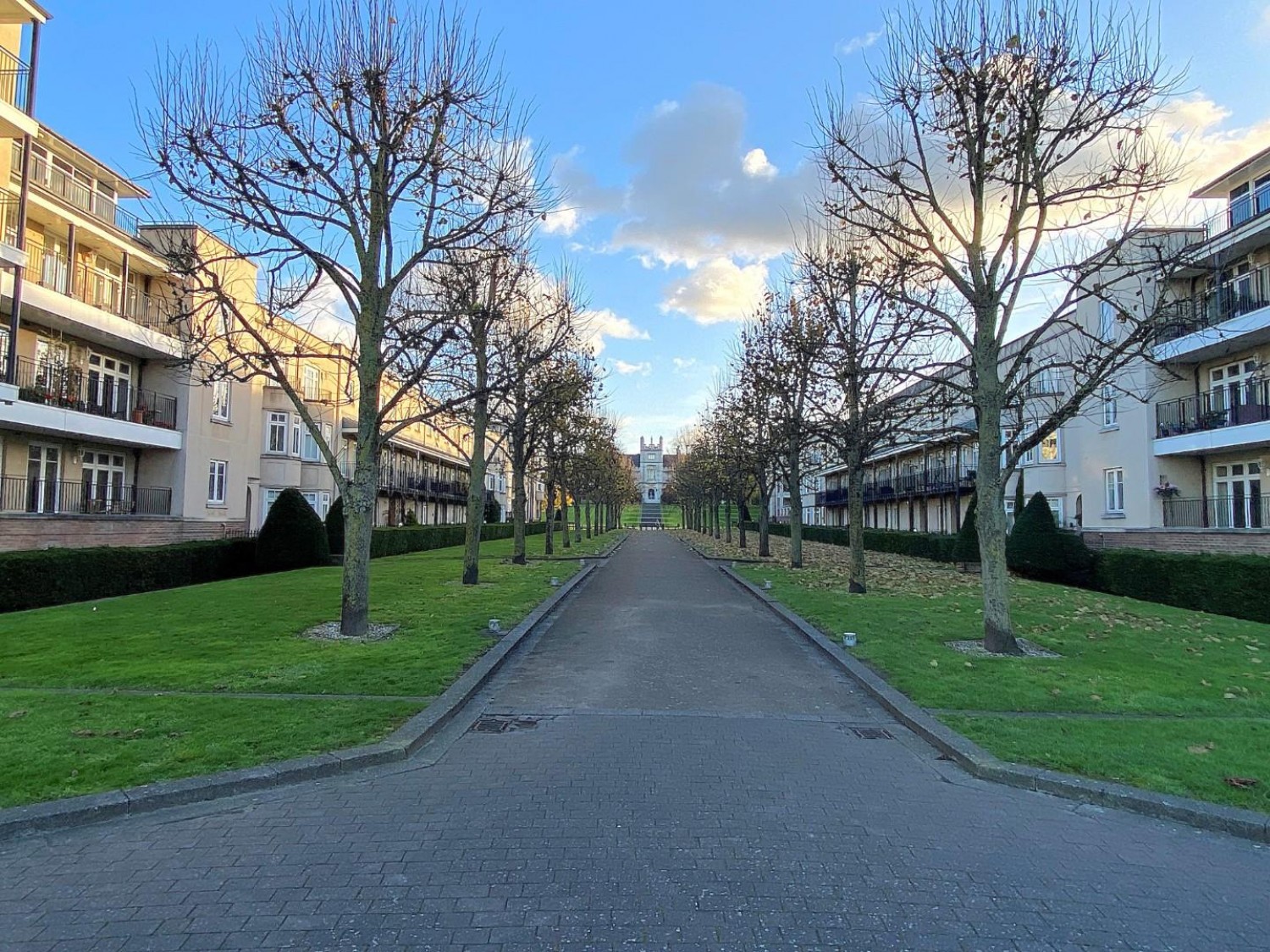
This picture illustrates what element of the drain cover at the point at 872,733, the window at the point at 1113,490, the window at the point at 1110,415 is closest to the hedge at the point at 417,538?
the drain cover at the point at 872,733

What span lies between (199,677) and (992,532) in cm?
942

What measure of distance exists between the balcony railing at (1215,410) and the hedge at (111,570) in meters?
23.3

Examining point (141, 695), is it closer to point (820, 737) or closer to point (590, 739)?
point (590, 739)

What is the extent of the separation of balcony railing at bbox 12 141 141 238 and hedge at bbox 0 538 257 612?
10284 millimetres

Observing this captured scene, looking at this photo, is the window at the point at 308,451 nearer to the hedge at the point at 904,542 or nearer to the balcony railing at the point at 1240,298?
the hedge at the point at 904,542

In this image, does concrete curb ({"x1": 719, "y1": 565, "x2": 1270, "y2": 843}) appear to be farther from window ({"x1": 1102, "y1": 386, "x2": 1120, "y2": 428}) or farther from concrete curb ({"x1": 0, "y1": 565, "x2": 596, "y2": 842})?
window ({"x1": 1102, "y1": 386, "x2": 1120, "y2": 428})

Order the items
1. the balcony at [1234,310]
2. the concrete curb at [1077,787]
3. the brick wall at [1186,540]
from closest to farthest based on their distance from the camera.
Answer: the concrete curb at [1077,787]
the brick wall at [1186,540]
the balcony at [1234,310]

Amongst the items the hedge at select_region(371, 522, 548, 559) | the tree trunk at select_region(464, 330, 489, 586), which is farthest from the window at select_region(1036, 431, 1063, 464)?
the tree trunk at select_region(464, 330, 489, 586)

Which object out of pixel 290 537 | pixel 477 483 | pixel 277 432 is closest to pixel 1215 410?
pixel 477 483

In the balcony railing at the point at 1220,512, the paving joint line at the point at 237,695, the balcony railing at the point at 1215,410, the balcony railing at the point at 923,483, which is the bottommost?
the paving joint line at the point at 237,695

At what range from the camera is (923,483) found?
47.5 m

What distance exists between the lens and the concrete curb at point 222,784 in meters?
4.55

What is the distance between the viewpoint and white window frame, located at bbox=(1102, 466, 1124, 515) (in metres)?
27.4

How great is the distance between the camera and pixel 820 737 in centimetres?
671
